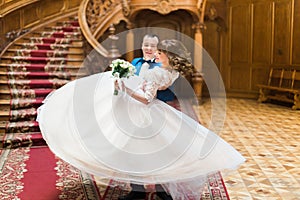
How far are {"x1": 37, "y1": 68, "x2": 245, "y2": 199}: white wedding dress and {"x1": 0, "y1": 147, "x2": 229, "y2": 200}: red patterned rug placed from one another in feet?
1.93

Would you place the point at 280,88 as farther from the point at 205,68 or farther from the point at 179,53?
the point at 179,53

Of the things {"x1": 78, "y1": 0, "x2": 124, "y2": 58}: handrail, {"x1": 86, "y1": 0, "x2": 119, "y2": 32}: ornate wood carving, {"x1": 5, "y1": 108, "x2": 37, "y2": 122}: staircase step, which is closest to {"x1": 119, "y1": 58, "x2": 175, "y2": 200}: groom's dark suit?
{"x1": 5, "y1": 108, "x2": 37, "y2": 122}: staircase step

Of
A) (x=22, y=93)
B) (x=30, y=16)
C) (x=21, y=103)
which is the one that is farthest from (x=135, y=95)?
(x=30, y=16)

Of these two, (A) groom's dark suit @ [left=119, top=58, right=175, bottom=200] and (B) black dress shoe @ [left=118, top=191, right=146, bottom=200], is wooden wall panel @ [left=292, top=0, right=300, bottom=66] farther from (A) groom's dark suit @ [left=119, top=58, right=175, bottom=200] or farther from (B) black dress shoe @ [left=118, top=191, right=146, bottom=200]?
(B) black dress shoe @ [left=118, top=191, right=146, bottom=200]

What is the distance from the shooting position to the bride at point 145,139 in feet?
10.2

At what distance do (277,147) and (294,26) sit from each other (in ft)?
15.1

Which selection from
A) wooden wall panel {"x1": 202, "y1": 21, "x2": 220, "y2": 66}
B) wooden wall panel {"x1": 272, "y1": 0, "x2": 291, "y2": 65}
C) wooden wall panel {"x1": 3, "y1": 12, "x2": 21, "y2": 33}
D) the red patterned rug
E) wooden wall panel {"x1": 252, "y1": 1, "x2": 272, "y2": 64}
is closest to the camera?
the red patterned rug

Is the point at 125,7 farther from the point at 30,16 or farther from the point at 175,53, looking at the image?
the point at 175,53

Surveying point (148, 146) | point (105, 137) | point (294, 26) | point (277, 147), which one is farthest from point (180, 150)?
point (294, 26)

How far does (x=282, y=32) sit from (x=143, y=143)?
7463 millimetres

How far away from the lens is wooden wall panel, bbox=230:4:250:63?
34.7 feet

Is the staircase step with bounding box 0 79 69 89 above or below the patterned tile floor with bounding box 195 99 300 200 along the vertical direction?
above

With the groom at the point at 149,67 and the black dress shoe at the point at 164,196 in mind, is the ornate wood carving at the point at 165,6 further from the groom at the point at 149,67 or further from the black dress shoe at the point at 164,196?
the black dress shoe at the point at 164,196

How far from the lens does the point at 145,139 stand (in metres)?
3.16
